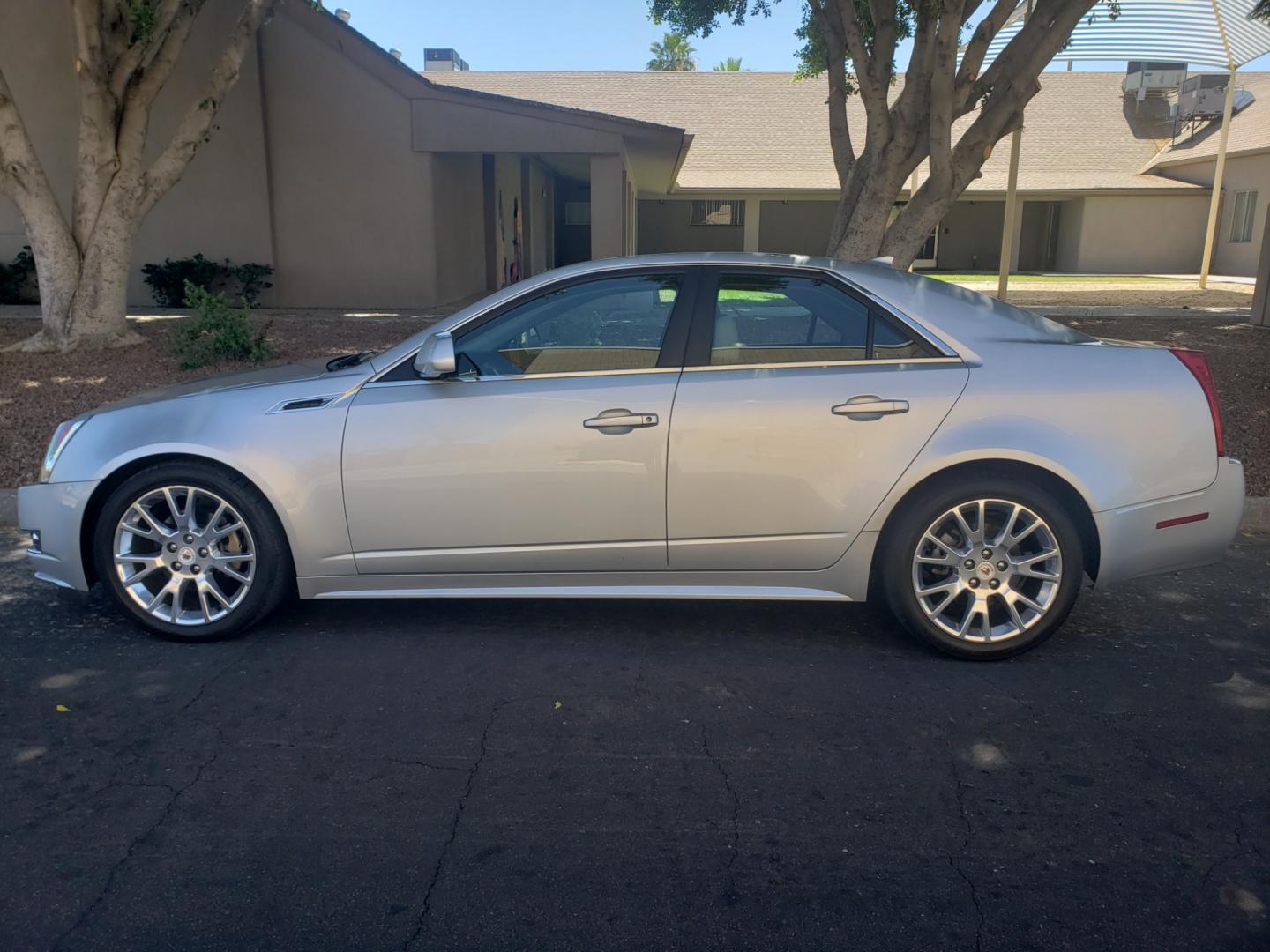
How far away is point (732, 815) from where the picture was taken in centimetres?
324

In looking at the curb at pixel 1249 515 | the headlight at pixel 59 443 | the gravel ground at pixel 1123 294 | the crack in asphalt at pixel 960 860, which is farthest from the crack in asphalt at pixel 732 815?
the gravel ground at pixel 1123 294

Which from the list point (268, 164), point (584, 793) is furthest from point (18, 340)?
point (584, 793)

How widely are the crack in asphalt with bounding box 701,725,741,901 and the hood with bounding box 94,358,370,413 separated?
2.19m

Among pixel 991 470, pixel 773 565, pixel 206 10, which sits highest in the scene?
pixel 206 10

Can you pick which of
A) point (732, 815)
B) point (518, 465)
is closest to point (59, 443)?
point (518, 465)

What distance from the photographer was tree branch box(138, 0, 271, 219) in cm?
1102

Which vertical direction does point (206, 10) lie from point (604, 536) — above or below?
above

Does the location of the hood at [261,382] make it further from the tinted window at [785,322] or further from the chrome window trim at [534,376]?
the tinted window at [785,322]

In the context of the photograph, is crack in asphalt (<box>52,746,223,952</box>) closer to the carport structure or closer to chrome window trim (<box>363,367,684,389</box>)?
chrome window trim (<box>363,367,684,389</box>)

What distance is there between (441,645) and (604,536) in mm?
900

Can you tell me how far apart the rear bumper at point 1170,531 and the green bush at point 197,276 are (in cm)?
1443

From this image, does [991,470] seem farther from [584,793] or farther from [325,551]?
[325,551]

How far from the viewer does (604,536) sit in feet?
14.5

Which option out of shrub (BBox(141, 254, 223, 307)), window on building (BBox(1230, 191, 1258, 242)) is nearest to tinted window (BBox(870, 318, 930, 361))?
shrub (BBox(141, 254, 223, 307))
